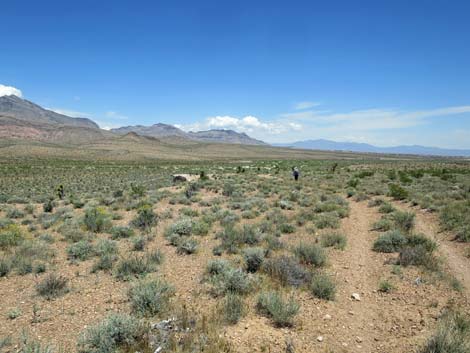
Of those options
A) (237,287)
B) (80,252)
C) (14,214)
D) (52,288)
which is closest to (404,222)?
(237,287)

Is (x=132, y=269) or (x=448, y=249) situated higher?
(x=448, y=249)

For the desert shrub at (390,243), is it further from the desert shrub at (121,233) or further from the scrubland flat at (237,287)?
the desert shrub at (121,233)

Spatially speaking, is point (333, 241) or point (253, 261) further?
point (333, 241)

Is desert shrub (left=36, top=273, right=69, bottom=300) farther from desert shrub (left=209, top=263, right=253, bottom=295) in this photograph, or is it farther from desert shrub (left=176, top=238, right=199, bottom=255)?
desert shrub (left=176, top=238, right=199, bottom=255)

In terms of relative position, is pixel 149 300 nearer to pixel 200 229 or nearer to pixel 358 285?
pixel 358 285

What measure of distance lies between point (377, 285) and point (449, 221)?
6694 mm

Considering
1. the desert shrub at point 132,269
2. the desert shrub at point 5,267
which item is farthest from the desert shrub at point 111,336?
the desert shrub at point 5,267

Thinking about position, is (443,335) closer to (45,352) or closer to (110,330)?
Result: (110,330)

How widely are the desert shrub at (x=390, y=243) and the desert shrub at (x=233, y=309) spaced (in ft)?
→ 18.2

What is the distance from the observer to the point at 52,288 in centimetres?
645

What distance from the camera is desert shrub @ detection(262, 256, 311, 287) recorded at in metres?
6.80

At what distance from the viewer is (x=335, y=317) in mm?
5602

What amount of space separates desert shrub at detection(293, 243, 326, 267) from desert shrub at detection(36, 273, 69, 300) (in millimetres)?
5706

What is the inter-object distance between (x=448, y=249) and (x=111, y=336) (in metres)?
9.48
